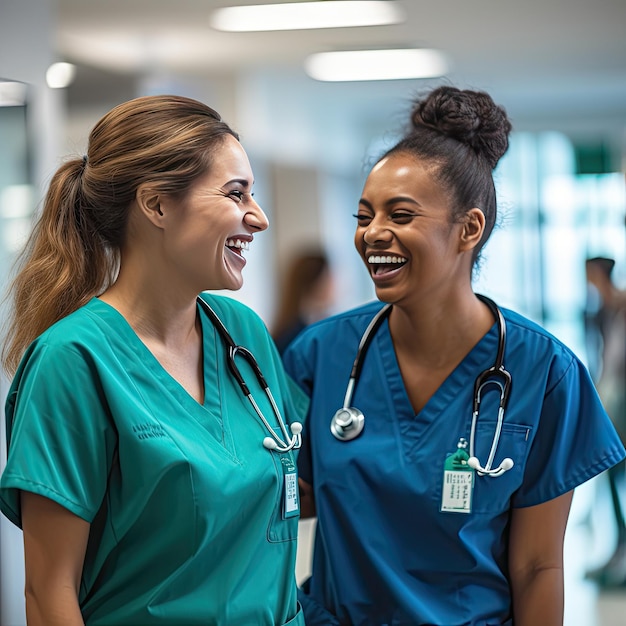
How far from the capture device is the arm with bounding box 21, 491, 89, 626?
1.20m

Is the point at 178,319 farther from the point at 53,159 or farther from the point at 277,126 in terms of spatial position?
the point at 277,126

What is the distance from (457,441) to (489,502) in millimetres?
118

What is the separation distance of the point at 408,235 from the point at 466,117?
11.0 inches

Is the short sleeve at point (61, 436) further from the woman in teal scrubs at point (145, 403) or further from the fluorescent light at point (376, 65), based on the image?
the fluorescent light at point (376, 65)

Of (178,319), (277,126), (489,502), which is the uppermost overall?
(277,126)

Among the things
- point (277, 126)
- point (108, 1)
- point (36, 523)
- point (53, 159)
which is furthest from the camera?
point (277, 126)

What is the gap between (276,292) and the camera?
7.25 meters

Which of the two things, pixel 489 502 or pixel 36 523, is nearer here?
pixel 36 523

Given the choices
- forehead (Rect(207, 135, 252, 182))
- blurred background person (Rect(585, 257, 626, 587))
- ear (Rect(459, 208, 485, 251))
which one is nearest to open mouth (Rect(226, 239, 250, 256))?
forehead (Rect(207, 135, 252, 182))

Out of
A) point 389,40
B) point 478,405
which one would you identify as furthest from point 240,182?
point 389,40

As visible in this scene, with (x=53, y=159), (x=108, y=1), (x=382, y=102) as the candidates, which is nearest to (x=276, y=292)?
(x=382, y=102)

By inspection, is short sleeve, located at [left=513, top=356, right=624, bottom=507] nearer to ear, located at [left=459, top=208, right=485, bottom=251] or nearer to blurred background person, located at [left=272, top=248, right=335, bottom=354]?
ear, located at [left=459, top=208, right=485, bottom=251]

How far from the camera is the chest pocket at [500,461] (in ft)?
5.16

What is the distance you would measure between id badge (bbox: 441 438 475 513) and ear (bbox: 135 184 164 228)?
0.66 m
